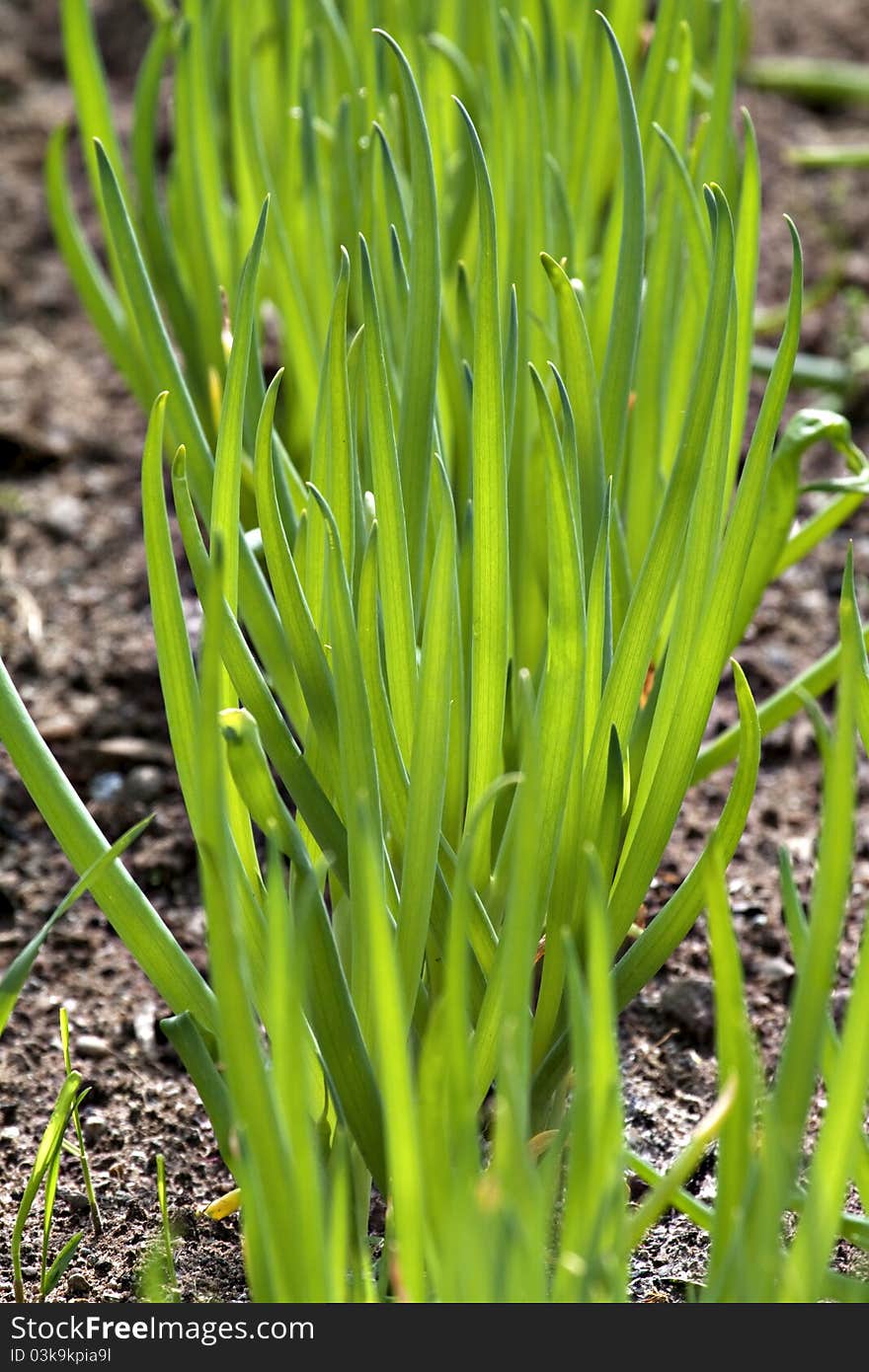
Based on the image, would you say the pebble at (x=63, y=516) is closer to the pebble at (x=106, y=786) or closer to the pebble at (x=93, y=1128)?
the pebble at (x=106, y=786)

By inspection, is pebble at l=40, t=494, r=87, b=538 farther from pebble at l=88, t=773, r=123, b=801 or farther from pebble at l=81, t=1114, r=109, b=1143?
pebble at l=81, t=1114, r=109, b=1143

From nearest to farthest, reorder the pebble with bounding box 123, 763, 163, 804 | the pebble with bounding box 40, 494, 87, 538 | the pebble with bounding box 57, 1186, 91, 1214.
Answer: the pebble with bounding box 57, 1186, 91, 1214 → the pebble with bounding box 123, 763, 163, 804 → the pebble with bounding box 40, 494, 87, 538

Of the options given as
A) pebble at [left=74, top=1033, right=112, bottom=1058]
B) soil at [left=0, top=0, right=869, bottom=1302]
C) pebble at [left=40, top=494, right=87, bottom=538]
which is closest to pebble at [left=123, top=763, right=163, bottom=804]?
soil at [left=0, top=0, right=869, bottom=1302]

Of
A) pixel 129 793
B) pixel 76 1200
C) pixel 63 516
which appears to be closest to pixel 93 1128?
pixel 76 1200

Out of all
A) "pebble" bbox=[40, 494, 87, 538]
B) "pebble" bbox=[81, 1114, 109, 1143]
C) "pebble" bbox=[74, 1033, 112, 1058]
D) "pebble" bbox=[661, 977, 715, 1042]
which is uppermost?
"pebble" bbox=[40, 494, 87, 538]

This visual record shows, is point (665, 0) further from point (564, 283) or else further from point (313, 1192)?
point (313, 1192)

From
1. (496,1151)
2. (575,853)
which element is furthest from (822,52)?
(496,1151)

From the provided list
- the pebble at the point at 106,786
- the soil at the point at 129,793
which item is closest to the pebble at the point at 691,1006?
the soil at the point at 129,793

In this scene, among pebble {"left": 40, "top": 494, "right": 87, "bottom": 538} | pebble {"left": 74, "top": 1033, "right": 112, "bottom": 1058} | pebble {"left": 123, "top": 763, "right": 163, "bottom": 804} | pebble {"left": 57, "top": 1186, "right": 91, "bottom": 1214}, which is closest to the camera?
pebble {"left": 57, "top": 1186, "right": 91, "bottom": 1214}
